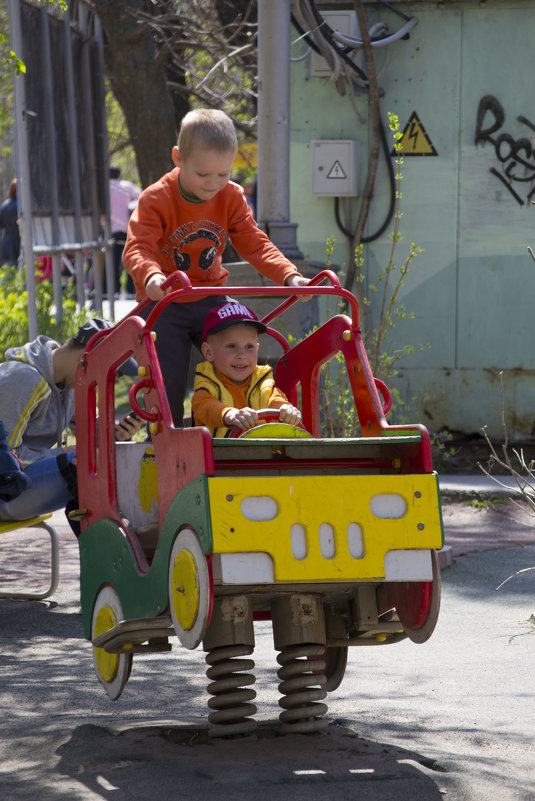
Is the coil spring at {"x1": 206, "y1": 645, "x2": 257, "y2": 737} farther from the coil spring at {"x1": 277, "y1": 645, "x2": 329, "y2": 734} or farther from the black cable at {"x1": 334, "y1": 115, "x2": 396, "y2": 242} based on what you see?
the black cable at {"x1": 334, "y1": 115, "x2": 396, "y2": 242}

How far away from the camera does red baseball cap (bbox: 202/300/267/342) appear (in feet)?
14.0

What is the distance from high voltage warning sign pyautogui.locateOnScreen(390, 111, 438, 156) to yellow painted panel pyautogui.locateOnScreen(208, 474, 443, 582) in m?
6.10

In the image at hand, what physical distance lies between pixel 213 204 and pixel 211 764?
2.15m

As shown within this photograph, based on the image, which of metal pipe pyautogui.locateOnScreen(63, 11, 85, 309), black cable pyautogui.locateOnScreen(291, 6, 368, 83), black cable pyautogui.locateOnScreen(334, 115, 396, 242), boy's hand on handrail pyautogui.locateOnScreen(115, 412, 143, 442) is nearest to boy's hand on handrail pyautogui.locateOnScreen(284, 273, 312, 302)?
boy's hand on handrail pyautogui.locateOnScreen(115, 412, 143, 442)

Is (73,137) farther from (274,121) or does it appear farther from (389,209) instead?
(274,121)

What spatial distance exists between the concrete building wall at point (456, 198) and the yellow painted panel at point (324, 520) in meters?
5.76

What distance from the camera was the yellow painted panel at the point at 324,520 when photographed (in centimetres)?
324

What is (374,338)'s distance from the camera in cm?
738

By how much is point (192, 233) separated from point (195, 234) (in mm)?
16

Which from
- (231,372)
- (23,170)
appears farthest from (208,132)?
(23,170)

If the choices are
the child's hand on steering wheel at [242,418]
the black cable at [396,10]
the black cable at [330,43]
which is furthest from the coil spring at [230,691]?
the black cable at [396,10]

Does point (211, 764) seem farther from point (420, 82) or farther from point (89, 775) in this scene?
point (420, 82)

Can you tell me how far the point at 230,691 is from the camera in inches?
142

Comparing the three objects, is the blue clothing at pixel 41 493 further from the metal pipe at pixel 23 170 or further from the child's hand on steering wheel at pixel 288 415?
the metal pipe at pixel 23 170
